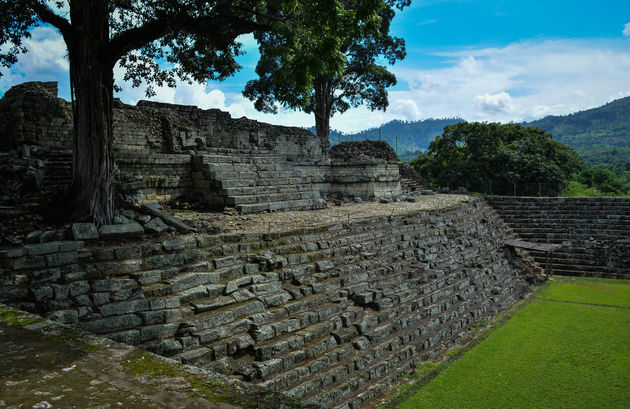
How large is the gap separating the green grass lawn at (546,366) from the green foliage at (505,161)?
13696mm

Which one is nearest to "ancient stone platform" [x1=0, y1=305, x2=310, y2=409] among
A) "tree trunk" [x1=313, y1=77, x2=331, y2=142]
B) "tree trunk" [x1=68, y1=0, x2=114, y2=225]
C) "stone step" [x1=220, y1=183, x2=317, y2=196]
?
"tree trunk" [x1=68, y1=0, x2=114, y2=225]

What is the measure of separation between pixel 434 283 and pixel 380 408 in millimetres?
4150

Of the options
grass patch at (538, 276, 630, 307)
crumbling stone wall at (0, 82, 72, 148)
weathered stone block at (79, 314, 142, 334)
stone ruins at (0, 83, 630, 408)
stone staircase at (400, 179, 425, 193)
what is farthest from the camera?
stone staircase at (400, 179, 425, 193)

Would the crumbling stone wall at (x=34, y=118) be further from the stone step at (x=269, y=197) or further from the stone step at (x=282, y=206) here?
the stone step at (x=282, y=206)

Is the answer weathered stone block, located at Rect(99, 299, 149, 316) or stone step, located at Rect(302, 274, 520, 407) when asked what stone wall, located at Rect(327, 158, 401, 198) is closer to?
stone step, located at Rect(302, 274, 520, 407)

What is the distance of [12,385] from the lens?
268 cm

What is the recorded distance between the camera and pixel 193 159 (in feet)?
35.4

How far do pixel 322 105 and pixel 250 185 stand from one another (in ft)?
52.1

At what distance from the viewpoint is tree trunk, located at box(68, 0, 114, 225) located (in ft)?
21.3

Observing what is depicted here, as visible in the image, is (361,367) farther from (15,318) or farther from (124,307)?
(15,318)

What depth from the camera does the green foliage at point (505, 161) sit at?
22.4 meters

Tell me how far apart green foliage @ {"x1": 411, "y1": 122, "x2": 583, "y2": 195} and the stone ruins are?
24.9 feet

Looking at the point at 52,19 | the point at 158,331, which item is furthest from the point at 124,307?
the point at 52,19

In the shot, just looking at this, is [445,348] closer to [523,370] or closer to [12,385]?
[523,370]
